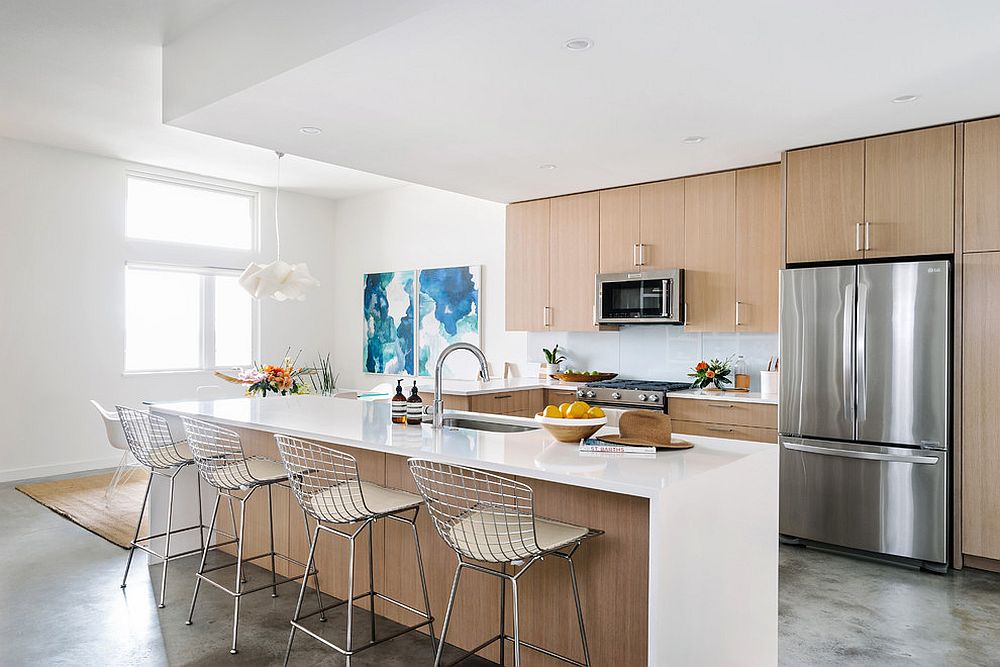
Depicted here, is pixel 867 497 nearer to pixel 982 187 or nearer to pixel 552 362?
pixel 982 187

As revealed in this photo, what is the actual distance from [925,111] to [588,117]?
Answer: 1.71 meters

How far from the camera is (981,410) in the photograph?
3734 mm

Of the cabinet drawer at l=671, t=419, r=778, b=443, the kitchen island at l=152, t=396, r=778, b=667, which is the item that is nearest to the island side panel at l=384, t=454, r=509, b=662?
the kitchen island at l=152, t=396, r=778, b=667

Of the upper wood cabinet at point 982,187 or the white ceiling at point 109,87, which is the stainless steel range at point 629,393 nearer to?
the upper wood cabinet at point 982,187

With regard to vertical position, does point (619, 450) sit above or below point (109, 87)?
below

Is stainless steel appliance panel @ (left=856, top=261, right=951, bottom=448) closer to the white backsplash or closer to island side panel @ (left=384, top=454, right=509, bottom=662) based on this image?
the white backsplash

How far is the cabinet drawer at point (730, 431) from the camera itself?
4.50 m

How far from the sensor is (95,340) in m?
6.58

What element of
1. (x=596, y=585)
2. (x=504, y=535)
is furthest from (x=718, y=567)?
(x=504, y=535)

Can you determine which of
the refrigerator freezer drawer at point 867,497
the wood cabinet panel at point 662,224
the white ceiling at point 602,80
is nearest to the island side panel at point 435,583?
the white ceiling at point 602,80

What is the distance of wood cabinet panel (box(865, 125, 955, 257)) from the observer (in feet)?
12.5

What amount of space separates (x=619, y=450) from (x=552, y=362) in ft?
12.2

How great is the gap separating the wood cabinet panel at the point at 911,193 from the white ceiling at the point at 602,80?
14cm

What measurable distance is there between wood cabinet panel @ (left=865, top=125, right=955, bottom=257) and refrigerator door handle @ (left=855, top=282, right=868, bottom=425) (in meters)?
0.27
